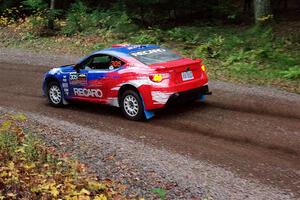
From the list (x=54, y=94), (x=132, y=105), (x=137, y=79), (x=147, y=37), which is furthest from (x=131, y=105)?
(x=147, y=37)

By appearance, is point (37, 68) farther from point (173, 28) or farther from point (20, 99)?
point (173, 28)

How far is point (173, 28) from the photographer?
20.8 meters

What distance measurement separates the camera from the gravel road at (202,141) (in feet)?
23.1

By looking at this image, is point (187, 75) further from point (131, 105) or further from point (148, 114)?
point (131, 105)

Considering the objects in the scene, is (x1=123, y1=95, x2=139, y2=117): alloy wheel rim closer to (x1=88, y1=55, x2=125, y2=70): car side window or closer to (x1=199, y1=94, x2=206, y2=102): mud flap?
(x1=88, y1=55, x2=125, y2=70): car side window

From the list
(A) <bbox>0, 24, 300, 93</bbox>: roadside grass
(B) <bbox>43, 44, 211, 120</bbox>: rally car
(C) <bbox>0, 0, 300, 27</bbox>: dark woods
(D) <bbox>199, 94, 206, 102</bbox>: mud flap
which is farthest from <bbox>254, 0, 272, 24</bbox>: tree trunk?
(B) <bbox>43, 44, 211, 120</bbox>: rally car

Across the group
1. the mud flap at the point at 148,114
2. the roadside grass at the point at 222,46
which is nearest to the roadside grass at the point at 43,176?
the mud flap at the point at 148,114

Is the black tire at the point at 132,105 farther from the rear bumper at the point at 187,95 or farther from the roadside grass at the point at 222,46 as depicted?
the roadside grass at the point at 222,46

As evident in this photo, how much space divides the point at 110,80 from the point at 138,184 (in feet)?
13.9

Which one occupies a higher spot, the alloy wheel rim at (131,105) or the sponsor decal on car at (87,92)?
the sponsor decal on car at (87,92)

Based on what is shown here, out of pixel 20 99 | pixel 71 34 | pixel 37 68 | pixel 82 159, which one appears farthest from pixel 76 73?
pixel 71 34

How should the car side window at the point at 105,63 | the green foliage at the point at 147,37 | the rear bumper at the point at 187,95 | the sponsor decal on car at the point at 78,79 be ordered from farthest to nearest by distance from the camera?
1. the green foliage at the point at 147,37
2. the sponsor decal on car at the point at 78,79
3. the car side window at the point at 105,63
4. the rear bumper at the point at 187,95

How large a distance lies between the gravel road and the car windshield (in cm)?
133

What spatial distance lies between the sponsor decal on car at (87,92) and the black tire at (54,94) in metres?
0.69
